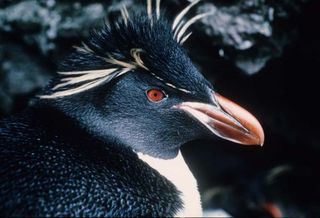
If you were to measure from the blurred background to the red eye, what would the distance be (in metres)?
0.84

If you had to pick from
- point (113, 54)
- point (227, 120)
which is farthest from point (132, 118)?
point (227, 120)

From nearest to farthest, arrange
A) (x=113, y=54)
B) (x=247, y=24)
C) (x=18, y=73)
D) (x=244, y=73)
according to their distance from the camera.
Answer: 1. (x=113, y=54)
2. (x=247, y=24)
3. (x=244, y=73)
4. (x=18, y=73)

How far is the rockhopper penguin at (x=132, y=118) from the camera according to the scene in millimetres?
1673

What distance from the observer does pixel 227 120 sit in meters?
1.82

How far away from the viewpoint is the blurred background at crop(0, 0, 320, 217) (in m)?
2.55

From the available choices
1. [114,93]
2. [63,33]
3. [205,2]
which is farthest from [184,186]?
[63,33]

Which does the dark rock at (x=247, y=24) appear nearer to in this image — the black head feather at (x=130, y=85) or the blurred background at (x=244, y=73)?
the blurred background at (x=244, y=73)

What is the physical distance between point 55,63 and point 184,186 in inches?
55.9

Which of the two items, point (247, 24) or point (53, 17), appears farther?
point (53, 17)

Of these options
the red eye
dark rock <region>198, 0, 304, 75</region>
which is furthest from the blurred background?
the red eye

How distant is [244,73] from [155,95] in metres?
0.98

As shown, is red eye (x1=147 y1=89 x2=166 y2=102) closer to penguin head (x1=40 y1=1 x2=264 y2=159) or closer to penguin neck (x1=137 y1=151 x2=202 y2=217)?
penguin head (x1=40 y1=1 x2=264 y2=159)

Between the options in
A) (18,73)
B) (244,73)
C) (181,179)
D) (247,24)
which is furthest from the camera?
(18,73)

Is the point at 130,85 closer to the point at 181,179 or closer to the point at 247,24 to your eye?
the point at 181,179
